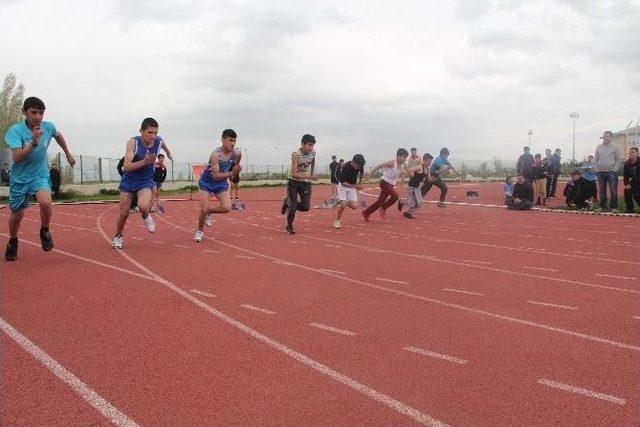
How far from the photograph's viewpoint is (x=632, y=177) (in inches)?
546

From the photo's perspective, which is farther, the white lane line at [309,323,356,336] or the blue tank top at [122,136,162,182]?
the blue tank top at [122,136,162,182]

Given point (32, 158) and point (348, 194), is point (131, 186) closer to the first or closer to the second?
point (32, 158)

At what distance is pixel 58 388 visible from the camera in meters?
3.09

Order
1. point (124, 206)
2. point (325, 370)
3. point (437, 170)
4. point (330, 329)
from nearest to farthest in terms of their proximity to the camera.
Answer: point (325, 370), point (330, 329), point (124, 206), point (437, 170)

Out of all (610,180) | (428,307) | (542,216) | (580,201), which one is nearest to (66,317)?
(428,307)

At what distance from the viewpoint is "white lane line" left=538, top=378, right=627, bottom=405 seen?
9.78 ft

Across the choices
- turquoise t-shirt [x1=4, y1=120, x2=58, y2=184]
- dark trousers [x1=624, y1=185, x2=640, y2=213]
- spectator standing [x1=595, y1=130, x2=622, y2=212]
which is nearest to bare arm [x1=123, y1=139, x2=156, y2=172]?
turquoise t-shirt [x1=4, y1=120, x2=58, y2=184]

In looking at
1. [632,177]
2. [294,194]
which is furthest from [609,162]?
[294,194]

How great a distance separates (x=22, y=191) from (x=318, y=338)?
468cm

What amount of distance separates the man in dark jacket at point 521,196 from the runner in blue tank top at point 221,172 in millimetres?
10188

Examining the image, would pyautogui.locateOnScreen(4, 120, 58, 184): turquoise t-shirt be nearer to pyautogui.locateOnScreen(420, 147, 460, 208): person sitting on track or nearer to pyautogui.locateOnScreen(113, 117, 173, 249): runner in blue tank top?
pyautogui.locateOnScreen(113, 117, 173, 249): runner in blue tank top

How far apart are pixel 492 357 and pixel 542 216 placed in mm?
11772

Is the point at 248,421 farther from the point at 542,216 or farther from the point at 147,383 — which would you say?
the point at 542,216

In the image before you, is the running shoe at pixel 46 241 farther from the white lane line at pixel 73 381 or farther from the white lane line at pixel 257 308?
the white lane line at pixel 257 308
